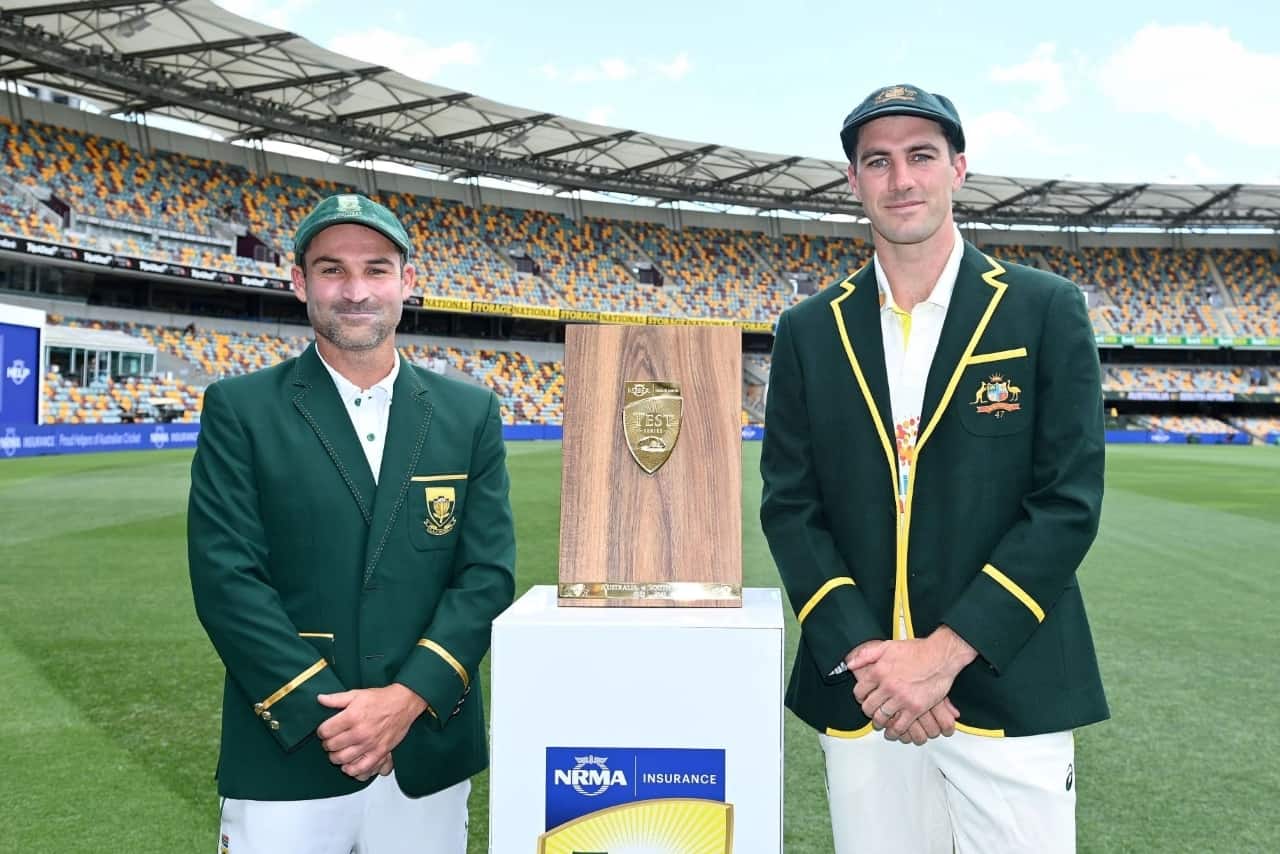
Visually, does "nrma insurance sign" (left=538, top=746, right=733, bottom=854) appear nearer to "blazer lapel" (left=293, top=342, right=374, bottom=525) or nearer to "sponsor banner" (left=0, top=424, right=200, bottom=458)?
"blazer lapel" (left=293, top=342, right=374, bottom=525)

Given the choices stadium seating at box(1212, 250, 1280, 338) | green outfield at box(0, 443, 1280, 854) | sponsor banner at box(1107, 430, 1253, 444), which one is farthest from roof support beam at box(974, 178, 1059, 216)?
green outfield at box(0, 443, 1280, 854)

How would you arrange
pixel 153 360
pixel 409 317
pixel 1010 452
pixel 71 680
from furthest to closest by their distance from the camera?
pixel 409 317, pixel 153 360, pixel 71 680, pixel 1010 452

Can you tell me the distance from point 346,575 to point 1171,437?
153 ft

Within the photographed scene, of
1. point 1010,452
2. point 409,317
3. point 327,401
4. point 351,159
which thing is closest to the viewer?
point 1010,452

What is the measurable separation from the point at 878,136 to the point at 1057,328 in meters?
0.62

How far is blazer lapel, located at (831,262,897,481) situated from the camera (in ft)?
7.07

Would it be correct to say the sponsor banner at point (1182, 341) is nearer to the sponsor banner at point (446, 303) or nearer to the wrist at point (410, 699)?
the sponsor banner at point (446, 303)

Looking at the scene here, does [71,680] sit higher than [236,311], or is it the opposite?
[236,311]

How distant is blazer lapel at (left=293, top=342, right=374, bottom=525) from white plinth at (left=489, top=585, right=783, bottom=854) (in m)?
0.57

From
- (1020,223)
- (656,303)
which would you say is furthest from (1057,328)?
(1020,223)

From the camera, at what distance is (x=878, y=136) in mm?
2158

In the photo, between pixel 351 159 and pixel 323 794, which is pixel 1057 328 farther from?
pixel 351 159

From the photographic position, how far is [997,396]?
207cm

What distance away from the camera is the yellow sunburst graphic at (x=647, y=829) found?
1.90 metres
